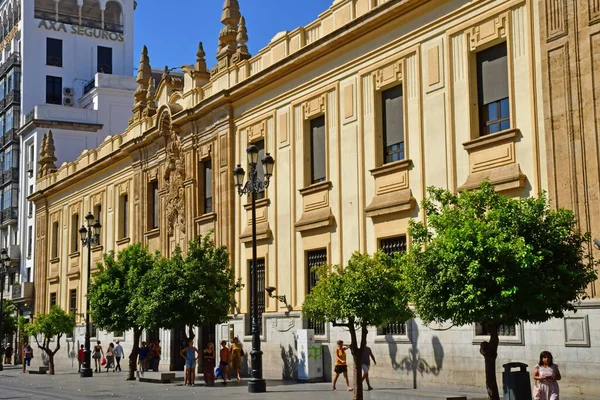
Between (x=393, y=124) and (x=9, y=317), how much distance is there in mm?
37146

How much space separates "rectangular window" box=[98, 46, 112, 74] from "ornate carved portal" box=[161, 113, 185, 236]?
27305 millimetres

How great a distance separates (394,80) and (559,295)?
10571 mm

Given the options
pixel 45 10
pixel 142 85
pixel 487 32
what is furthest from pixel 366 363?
pixel 45 10

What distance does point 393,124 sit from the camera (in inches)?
957

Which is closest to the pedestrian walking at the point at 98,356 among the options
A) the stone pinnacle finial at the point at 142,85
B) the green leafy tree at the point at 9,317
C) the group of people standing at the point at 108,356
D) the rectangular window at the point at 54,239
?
the group of people standing at the point at 108,356

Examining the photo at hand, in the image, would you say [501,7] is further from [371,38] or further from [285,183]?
[285,183]

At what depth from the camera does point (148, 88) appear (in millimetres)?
40719

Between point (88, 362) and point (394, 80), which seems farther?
point (88, 362)

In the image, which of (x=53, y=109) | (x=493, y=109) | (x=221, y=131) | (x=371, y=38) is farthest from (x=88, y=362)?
(x=53, y=109)

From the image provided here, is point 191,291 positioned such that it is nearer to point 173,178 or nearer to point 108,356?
point 173,178

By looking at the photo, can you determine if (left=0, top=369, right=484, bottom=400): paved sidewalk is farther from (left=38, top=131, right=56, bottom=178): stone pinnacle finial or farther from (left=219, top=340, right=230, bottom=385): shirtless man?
(left=38, top=131, right=56, bottom=178): stone pinnacle finial

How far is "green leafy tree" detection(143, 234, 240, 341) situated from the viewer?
27.3m

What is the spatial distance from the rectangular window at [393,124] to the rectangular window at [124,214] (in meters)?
20.1

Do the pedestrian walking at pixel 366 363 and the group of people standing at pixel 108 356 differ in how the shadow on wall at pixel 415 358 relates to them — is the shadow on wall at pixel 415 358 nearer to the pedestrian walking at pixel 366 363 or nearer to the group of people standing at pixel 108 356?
the pedestrian walking at pixel 366 363
